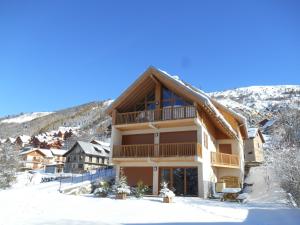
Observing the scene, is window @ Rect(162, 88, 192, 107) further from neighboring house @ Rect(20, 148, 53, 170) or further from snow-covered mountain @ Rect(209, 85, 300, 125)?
snow-covered mountain @ Rect(209, 85, 300, 125)

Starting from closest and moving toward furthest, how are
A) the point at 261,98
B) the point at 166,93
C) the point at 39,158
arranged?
1. the point at 166,93
2. the point at 39,158
3. the point at 261,98

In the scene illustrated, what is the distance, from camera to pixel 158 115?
75.4ft

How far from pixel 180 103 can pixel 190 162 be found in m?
4.59

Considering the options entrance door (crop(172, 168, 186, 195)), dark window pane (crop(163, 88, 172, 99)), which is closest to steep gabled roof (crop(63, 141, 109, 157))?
dark window pane (crop(163, 88, 172, 99))

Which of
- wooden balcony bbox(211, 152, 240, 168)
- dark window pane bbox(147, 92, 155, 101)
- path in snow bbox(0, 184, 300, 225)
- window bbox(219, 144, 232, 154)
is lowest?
path in snow bbox(0, 184, 300, 225)

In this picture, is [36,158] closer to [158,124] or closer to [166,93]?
[166,93]

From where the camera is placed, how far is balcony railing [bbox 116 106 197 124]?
21828 millimetres

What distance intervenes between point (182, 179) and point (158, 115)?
16.3 ft

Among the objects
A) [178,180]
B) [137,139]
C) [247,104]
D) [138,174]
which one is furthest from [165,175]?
[247,104]

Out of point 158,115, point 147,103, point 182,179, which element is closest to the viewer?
point 182,179

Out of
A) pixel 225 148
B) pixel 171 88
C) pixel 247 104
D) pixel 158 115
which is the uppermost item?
pixel 247 104

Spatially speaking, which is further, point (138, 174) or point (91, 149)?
point (91, 149)

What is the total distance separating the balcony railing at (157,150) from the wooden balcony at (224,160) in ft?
11.3

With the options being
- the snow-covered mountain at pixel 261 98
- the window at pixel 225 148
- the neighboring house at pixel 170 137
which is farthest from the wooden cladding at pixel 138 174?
the snow-covered mountain at pixel 261 98
